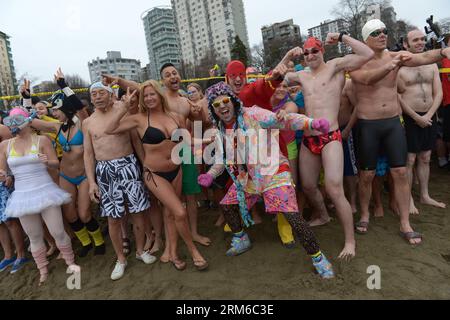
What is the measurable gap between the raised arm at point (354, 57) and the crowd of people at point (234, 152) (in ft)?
0.04

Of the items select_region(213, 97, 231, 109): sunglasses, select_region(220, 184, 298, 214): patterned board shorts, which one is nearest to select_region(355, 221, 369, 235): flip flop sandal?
select_region(220, 184, 298, 214): patterned board shorts

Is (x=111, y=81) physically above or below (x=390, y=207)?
above

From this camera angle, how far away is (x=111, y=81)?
148 inches

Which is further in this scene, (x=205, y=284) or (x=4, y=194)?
(x=4, y=194)

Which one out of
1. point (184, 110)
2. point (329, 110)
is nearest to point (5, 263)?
point (184, 110)

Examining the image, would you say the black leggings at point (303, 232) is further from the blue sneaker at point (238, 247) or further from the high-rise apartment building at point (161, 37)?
the high-rise apartment building at point (161, 37)

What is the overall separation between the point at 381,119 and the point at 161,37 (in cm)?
8069

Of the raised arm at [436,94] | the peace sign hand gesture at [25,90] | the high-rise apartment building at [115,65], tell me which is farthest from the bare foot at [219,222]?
the high-rise apartment building at [115,65]

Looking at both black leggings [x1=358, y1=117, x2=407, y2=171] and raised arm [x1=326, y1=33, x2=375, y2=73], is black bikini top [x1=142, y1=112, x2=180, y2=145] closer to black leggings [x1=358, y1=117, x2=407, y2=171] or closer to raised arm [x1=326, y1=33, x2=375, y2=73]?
raised arm [x1=326, y1=33, x2=375, y2=73]

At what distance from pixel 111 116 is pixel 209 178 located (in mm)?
1489

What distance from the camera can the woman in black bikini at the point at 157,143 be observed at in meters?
3.42

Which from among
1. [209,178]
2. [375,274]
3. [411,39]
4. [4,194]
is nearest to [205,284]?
[209,178]
